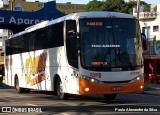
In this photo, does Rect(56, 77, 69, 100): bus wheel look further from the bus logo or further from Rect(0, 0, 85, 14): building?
Rect(0, 0, 85, 14): building

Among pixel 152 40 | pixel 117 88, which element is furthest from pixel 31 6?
pixel 117 88

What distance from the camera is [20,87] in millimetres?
27531

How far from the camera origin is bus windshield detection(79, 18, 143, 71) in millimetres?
16953

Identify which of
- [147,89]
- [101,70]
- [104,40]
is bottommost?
[147,89]

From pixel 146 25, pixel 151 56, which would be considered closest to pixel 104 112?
pixel 151 56

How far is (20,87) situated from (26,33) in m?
4.20

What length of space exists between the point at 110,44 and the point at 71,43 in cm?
162

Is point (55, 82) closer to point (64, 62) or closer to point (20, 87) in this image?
point (64, 62)

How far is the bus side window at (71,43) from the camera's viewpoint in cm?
1745

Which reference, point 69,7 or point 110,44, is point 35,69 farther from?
point 69,7

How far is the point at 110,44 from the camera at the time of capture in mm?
17078

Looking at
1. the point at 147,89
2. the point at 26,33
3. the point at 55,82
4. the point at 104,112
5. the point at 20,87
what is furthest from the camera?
the point at 147,89

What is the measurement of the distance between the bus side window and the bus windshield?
451mm

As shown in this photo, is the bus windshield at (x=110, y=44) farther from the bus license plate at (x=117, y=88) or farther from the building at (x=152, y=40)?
the building at (x=152, y=40)
